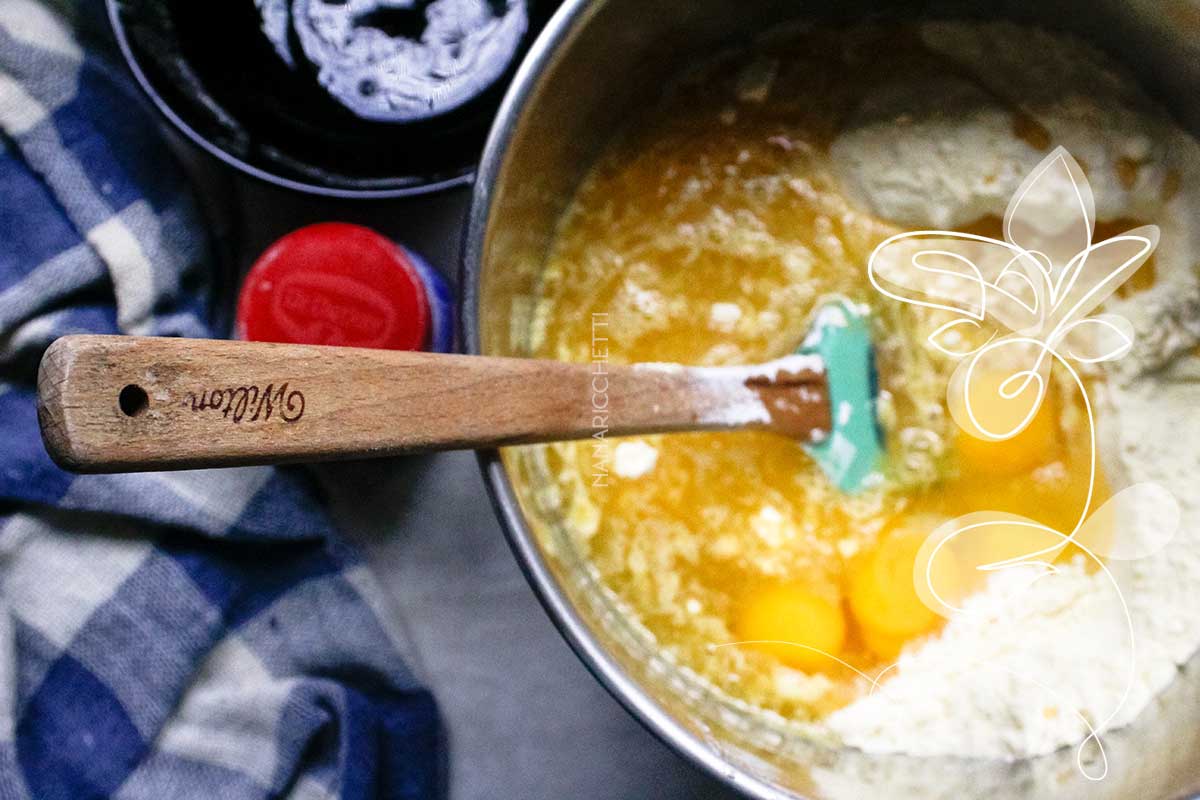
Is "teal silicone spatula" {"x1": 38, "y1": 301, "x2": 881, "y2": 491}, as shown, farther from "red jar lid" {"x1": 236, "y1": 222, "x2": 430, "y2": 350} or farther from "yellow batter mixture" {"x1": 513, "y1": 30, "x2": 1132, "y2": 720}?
"red jar lid" {"x1": 236, "y1": 222, "x2": 430, "y2": 350}

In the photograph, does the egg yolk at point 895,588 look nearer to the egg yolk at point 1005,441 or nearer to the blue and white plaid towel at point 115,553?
the egg yolk at point 1005,441

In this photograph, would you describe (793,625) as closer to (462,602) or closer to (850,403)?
(850,403)

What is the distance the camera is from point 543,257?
69 centimetres

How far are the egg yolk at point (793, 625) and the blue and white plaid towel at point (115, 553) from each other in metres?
0.30

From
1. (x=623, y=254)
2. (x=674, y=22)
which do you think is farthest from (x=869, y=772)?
(x=674, y=22)

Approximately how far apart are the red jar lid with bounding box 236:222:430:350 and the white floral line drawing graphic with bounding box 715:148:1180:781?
0.37 m

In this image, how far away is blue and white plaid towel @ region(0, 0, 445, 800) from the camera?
0.74 m

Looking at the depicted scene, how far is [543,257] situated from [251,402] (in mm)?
358

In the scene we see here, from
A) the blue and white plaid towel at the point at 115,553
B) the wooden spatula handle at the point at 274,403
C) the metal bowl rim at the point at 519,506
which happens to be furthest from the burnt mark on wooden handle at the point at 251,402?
the blue and white plaid towel at the point at 115,553

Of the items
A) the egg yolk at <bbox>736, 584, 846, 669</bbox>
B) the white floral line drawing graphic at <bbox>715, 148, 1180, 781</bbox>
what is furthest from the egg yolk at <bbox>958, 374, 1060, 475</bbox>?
the egg yolk at <bbox>736, 584, 846, 669</bbox>

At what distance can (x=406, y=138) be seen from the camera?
73 centimetres

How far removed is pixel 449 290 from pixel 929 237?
14.9 inches

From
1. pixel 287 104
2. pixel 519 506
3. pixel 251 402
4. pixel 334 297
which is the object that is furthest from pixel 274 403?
pixel 287 104

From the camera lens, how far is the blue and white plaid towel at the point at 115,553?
739 mm
